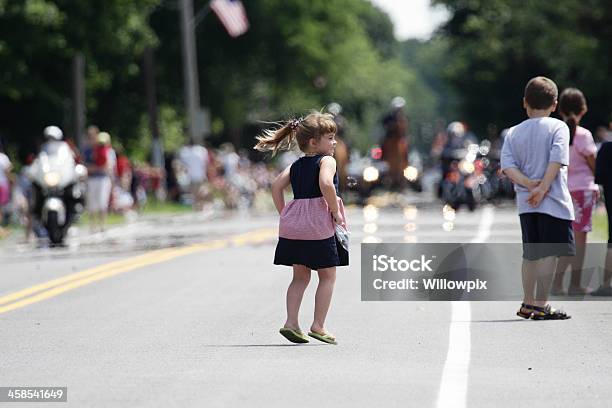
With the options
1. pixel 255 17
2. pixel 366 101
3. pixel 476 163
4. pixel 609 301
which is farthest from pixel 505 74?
pixel 609 301

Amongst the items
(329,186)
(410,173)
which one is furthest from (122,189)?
(329,186)

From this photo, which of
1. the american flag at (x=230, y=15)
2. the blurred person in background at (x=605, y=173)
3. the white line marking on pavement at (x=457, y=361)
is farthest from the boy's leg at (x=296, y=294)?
the american flag at (x=230, y=15)

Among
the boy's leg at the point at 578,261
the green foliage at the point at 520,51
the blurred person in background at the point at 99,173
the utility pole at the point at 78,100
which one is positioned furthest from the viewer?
the green foliage at the point at 520,51

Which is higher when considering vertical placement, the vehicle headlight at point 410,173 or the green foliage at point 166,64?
the green foliage at point 166,64

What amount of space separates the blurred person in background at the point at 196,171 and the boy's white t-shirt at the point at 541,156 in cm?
2621

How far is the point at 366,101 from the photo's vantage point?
253 ft

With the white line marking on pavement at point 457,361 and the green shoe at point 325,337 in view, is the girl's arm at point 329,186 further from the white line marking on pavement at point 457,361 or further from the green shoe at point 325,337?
the white line marking on pavement at point 457,361

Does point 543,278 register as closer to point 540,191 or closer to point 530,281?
point 530,281

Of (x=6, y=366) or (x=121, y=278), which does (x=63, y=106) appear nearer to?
(x=121, y=278)

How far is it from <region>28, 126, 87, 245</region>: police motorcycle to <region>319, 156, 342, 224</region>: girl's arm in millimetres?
13185

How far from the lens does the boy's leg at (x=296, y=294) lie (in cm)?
1018

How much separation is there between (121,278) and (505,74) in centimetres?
4689

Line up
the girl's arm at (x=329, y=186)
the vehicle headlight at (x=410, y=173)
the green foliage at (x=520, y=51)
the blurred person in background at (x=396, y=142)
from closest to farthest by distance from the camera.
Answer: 1. the girl's arm at (x=329, y=186)
2. the vehicle headlight at (x=410, y=173)
3. the blurred person in background at (x=396, y=142)
4. the green foliage at (x=520, y=51)

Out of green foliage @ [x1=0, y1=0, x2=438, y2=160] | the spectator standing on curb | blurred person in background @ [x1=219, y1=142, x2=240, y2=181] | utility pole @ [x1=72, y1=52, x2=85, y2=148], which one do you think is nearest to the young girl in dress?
the spectator standing on curb
